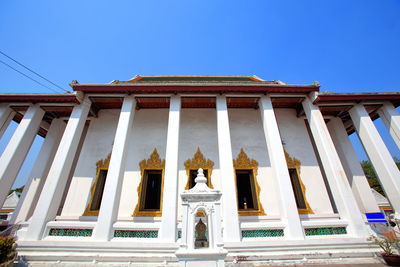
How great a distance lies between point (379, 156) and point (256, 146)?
4040 mm

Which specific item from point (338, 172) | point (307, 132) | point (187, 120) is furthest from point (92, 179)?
point (307, 132)

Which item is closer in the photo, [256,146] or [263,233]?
[263,233]

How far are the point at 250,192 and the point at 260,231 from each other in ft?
6.85

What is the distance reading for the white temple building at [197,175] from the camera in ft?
14.6

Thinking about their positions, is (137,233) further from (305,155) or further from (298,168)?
(305,155)

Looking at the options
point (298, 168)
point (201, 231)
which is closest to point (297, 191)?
point (298, 168)

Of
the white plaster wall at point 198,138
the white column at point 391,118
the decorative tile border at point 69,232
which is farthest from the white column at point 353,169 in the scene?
the decorative tile border at point 69,232

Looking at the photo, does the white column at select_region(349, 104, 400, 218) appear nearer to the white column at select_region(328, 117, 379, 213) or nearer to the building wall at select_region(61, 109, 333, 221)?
the white column at select_region(328, 117, 379, 213)

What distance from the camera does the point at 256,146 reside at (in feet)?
24.7

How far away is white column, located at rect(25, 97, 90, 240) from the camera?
4.75 metres

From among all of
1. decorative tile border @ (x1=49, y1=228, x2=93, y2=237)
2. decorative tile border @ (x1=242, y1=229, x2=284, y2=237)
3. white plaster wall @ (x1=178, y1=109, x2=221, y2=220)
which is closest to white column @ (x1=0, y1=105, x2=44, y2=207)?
decorative tile border @ (x1=49, y1=228, x2=93, y2=237)

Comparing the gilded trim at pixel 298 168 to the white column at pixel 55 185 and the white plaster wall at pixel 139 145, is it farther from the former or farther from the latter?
the white column at pixel 55 185

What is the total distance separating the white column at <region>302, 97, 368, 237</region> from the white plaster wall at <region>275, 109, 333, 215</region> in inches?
53.1

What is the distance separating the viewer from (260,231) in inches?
193
